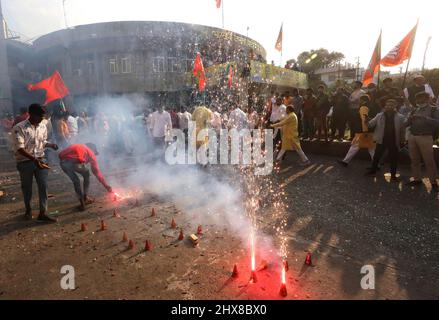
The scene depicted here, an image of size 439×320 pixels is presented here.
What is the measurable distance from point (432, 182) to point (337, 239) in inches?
136

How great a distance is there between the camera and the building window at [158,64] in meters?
28.5

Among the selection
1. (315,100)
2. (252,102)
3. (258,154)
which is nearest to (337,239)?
(258,154)

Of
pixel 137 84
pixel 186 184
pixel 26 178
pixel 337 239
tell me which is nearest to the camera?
pixel 337 239

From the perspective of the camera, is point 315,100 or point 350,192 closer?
point 350,192

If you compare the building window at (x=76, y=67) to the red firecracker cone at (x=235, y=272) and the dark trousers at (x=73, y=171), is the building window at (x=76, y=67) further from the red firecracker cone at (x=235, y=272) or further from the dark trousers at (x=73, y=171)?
the red firecracker cone at (x=235, y=272)

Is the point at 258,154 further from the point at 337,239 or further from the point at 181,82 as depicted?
the point at 181,82

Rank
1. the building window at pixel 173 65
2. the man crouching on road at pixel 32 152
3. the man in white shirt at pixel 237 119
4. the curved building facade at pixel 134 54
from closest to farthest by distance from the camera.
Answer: the man crouching on road at pixel 32 152 < the man in white shirt at pixel 237 119 < the curved building facade at pixel 134 54 < the building window at pixel 173 65

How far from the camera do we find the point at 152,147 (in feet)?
45.7

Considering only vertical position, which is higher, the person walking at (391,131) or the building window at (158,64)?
the building window at (158,64)

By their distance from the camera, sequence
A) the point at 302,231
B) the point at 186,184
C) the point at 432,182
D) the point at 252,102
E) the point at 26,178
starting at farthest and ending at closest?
1. the point at 252,102
2. the point at 186,184
3. the point at 432,182
4. the point at 26,178
5. the point at 302,231

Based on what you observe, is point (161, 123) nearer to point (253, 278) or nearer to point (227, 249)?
point (227, 249)

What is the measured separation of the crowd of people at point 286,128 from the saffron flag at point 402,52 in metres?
1.05

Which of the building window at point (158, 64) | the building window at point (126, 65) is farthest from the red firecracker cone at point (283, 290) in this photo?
the building window at point (126, 65)

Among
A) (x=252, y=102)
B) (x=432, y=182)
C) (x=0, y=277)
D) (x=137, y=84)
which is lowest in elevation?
(x=0, y=277)
